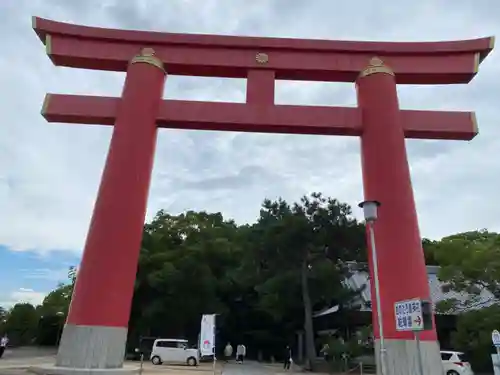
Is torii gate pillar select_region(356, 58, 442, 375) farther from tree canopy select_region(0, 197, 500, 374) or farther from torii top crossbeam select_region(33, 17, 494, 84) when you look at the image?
tree canopy select_region(0, 197, 500, 374)

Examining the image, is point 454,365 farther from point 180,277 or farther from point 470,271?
point 180,277

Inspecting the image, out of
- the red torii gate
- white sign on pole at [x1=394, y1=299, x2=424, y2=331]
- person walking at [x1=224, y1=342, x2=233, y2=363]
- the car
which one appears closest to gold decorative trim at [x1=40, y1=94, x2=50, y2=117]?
the red torii gate

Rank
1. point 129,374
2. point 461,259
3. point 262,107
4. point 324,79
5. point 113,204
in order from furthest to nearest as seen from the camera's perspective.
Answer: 1. point 461,259
2. point 324,79
3. point 262,107
4. point 113,204
5. point 129,374

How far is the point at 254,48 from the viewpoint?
12.2 meters

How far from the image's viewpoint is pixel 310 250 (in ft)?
65.7

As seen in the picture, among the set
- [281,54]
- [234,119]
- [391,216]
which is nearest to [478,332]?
[391,216]

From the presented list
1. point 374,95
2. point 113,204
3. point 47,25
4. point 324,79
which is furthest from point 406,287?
point 47,25

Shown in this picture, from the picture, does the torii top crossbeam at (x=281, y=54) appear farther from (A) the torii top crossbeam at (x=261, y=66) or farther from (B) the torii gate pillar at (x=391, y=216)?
(B) the torii gate pillar at (x=391, y=216)

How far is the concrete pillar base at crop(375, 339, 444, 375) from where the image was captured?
936 cm

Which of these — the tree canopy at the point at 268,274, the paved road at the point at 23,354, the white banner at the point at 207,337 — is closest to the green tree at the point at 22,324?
the tree canopy at the point at 268,274

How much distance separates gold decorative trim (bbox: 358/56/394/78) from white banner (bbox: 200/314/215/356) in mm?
7493

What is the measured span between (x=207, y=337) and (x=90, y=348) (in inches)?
103

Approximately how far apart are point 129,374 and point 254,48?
8.60 m

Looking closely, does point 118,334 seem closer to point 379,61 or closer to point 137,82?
point 137,82
